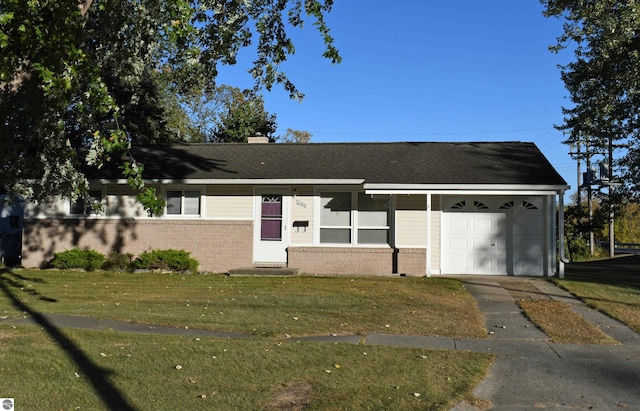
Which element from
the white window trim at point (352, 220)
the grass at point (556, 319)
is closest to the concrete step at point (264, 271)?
the white window trim at point (352, 220)

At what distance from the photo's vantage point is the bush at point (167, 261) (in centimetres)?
1577

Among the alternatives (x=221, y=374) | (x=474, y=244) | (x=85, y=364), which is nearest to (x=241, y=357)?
(x=221, y=374)

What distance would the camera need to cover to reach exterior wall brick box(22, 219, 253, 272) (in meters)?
16.0

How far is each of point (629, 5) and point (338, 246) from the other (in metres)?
9.71

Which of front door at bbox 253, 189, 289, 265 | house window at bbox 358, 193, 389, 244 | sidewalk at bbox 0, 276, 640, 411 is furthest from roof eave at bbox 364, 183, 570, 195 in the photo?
sidewalk at bbox 0, 276, 640, 411

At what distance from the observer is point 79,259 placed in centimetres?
1606

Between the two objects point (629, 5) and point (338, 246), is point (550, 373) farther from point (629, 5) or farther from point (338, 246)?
point (629, 5)

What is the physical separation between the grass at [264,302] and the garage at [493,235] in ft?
6.50

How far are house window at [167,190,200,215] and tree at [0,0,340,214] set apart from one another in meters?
4.12

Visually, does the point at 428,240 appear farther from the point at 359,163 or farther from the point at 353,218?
the point at 359,163

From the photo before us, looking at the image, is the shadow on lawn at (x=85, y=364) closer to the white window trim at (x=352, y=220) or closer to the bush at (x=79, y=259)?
the bush at (x=79, y=259)

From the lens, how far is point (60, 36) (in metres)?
6.89

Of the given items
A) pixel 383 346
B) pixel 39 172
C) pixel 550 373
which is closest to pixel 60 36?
pixel 39 172

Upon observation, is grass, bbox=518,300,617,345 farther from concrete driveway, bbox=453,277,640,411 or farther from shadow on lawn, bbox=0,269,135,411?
shadow on lawn, bbox=0,269,135,411
